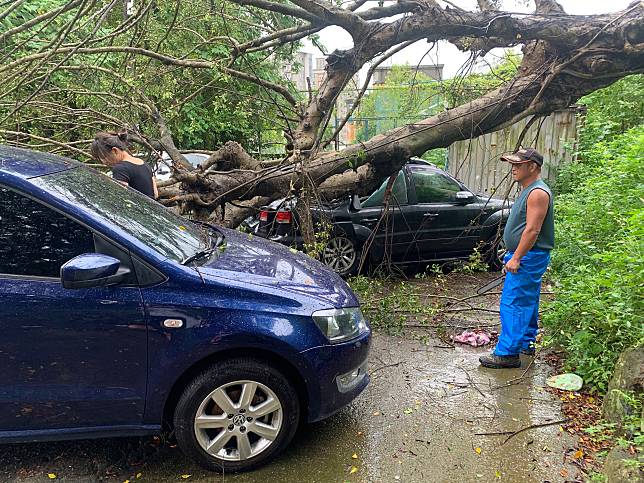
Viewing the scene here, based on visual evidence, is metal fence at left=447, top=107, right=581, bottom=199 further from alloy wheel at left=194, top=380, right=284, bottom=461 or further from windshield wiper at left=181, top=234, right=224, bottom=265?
alloy wheel at left=194, top=380, right=284, bottom=461

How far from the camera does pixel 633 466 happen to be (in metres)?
2.45

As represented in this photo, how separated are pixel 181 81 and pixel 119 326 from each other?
5024 millimetres

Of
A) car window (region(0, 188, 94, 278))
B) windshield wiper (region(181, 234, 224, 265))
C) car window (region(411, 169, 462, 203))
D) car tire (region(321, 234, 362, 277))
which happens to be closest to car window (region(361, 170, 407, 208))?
car window (region(411, 169, 462, 203))

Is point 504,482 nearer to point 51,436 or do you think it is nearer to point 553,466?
point 553,466

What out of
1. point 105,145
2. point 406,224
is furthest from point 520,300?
point 105,145

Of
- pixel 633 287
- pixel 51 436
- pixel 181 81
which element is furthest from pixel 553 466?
pixel 181 81

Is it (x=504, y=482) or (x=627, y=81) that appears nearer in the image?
(x=504, y=482)

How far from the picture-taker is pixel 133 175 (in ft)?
14.2

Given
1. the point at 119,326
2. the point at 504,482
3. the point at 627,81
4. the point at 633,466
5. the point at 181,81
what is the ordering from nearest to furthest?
the point at 633,466 → the point at 119,326 → the point at 504,482 → the point at 181,81 → the point at 627,81

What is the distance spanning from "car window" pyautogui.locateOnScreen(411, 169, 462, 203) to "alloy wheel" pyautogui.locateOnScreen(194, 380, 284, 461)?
4536 mm

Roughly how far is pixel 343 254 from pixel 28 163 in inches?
169

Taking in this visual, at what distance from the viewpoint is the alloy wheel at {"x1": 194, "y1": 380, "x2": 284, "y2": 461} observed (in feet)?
9.14

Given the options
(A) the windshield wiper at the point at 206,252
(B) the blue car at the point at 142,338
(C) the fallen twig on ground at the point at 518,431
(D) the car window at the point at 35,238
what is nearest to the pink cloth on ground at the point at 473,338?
(C) the fallen twig on ground at the point at 518,431

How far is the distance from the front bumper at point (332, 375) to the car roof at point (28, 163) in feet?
6.13
